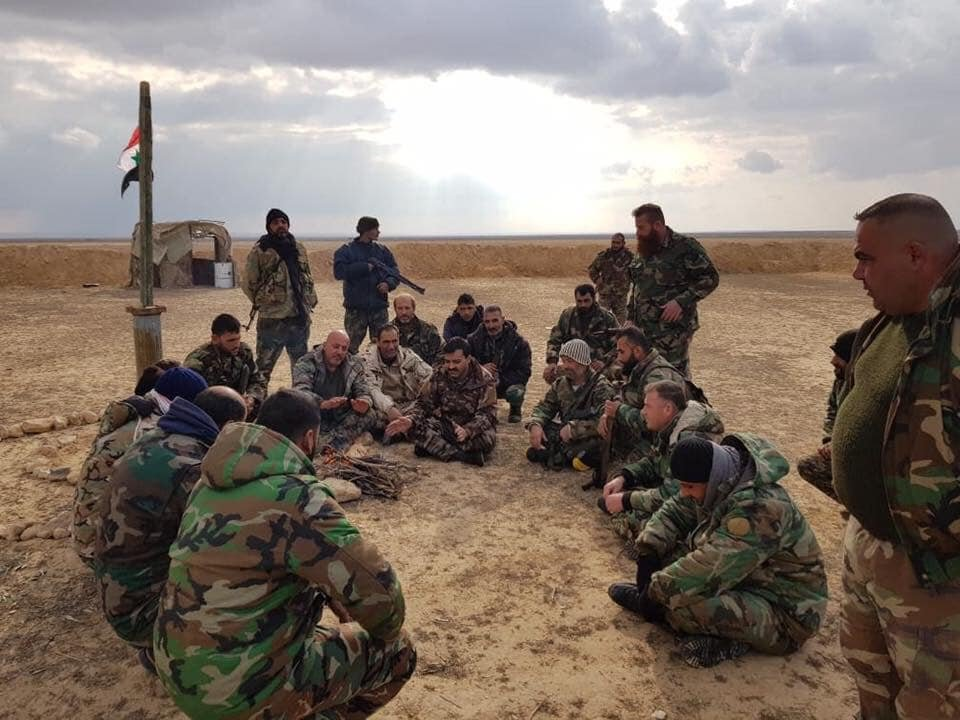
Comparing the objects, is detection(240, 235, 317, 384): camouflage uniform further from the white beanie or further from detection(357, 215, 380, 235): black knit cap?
the white beanie

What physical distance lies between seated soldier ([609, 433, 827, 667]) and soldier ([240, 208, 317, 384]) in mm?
5384

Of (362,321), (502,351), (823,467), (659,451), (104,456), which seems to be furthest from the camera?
(362,321)

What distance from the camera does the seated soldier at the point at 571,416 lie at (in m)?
6.31

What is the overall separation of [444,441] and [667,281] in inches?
99.4

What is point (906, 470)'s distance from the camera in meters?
2.08

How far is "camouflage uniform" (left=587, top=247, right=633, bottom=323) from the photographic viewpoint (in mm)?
12078

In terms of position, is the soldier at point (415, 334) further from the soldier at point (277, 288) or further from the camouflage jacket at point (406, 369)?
the soldier at point (277, 288)

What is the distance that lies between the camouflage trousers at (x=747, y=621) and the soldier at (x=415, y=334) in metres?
5.34

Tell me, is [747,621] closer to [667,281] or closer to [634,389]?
[634,389]

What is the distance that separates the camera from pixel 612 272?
12125 millimetres

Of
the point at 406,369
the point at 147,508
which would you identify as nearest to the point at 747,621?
the point at 147,508

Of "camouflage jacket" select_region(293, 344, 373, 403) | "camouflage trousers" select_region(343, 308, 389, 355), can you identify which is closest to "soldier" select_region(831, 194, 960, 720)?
"camouflage jacket" select_region(293, 344, 373, 403)

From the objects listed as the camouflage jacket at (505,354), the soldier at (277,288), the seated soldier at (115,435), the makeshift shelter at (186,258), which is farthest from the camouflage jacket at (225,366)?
the makeshift shelter at (186,258)

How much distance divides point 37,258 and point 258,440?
27211 mm
